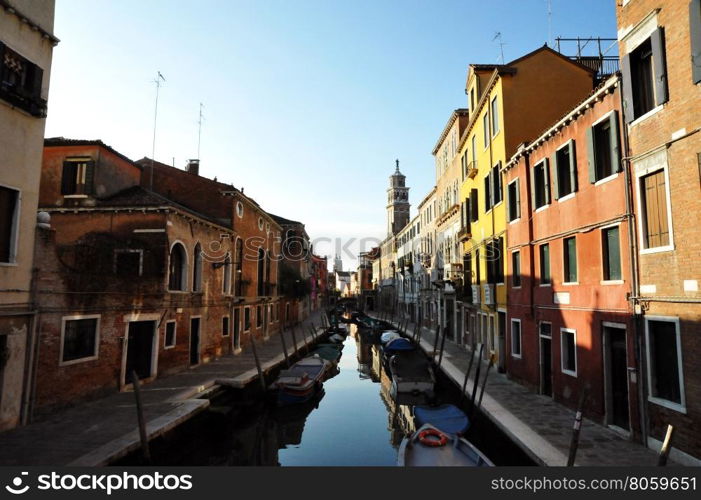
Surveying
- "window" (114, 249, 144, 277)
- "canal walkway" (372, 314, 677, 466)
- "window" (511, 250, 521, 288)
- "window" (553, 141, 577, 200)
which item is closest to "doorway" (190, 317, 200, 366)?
"window" (114, 249, 144, 277)

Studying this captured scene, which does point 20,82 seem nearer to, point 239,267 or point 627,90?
point 627,90

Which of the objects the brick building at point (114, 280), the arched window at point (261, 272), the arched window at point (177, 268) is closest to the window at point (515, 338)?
the brick building at point (114, 280)

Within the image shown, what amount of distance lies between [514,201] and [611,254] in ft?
19.0

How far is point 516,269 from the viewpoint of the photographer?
15.6 m

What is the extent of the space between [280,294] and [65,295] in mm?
23873

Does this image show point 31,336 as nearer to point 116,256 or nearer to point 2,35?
point 116,256

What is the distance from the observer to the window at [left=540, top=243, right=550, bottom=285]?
13250 millimetres

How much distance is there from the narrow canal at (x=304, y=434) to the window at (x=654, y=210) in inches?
196

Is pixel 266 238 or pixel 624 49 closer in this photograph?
pixel 624 49

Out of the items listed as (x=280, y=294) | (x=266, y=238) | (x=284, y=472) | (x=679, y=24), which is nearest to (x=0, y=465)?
(x=284, y=472)

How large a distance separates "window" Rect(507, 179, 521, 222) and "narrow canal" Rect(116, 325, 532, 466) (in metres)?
6.66

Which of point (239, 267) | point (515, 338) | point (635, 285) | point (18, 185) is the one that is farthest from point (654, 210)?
point (239, 267)

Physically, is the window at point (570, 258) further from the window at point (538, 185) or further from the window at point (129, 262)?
the window at point (129, 262)

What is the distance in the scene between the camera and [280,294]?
34.8 metres
